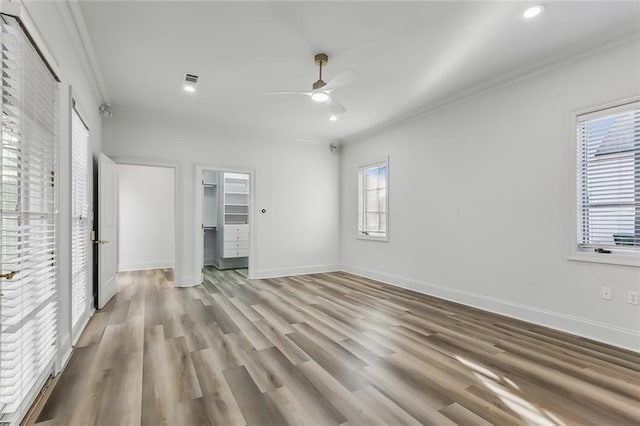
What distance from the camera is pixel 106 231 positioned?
162 inches

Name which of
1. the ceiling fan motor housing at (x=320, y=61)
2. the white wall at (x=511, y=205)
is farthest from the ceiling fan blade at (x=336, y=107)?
the white wall at (x=511, y=205)

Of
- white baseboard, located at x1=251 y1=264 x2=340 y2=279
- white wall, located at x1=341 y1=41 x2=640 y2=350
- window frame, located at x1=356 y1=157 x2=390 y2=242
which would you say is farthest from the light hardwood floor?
white baseboard, located at x1=251 y1=264 x2=340 y2=279

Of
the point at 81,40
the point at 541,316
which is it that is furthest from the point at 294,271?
the point at 81,40

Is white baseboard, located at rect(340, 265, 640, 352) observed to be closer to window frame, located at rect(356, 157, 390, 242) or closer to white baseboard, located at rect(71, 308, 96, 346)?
window frame, located at rect(356, 157, 390, 242)

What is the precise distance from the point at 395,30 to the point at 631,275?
10.0 ft

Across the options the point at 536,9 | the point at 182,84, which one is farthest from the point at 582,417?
the point at 182,84

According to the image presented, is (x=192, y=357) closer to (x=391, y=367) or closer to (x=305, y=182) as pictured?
(x=391, y=367)

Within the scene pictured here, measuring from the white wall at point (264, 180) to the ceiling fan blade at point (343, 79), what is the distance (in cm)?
316

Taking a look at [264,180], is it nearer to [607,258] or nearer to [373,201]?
[373,201]

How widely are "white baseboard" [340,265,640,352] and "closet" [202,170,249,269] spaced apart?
12.5ft

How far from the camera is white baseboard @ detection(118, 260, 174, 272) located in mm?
6646

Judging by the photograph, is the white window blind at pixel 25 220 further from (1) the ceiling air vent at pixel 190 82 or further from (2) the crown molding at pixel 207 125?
(2) the crown molding at pixel 207 125

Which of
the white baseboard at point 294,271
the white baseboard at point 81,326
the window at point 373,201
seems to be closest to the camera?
the white baseboard at point 81,326

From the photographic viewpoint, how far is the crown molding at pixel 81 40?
2.39 meters
